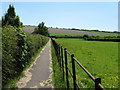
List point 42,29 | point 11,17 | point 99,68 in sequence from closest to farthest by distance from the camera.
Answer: point 99,68
point 11,17
point 42,29

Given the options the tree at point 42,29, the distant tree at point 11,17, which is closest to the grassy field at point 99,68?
the distant tree at point 11,17

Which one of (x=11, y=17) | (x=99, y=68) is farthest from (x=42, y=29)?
(x=99, y=68)

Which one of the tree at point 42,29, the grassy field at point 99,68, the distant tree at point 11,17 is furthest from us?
the tree at point 42,29

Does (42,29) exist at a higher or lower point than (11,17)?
lower

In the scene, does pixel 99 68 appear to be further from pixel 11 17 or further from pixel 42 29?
pixel 42 29

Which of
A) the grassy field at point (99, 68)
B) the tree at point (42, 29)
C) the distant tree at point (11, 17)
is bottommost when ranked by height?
the grassy field at point (99, 68)

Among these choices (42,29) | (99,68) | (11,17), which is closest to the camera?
(99,68)

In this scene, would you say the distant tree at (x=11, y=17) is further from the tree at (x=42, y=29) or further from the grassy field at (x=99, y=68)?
the tree at (x=42, y=29)

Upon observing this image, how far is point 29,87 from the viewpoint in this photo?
6391mm

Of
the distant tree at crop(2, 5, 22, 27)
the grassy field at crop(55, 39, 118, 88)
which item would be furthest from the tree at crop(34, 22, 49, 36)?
the grassy field at crop(55, 39, 118, 88)

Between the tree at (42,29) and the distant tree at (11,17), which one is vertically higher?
the distant tree at (11,17)

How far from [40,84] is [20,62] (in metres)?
2.14

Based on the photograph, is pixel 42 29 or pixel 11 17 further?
pixel 42 29

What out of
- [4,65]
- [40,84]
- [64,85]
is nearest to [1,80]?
[4,65]
